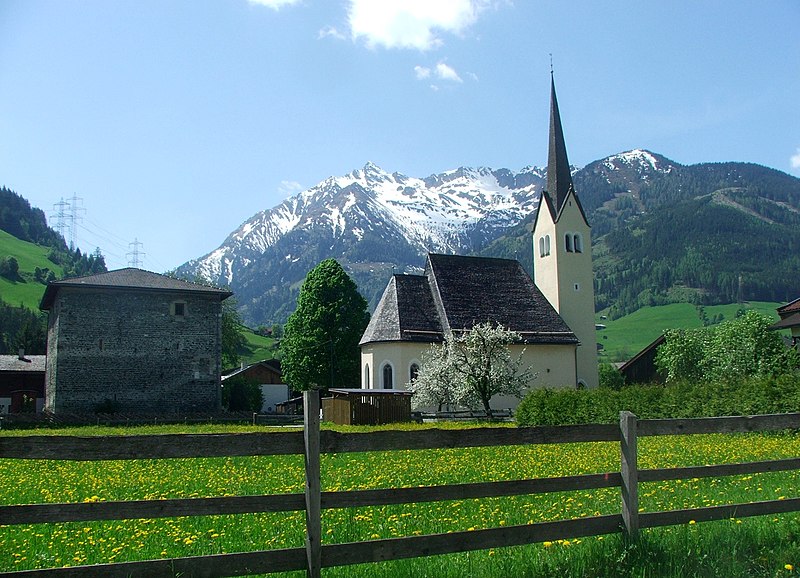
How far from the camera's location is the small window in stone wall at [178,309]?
4856 cm

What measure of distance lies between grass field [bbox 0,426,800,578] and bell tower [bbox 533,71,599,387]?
35.7 m

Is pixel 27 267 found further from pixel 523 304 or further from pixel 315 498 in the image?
pixel 315 498

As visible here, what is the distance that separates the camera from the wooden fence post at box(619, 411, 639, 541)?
22.0ft

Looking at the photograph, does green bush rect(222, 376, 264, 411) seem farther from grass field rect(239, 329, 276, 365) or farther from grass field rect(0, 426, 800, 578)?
grass field rect(239, 329, 276, 365)

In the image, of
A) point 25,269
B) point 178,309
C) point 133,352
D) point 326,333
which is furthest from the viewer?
point 25,269

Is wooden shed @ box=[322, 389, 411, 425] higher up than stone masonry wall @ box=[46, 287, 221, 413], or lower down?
lower down

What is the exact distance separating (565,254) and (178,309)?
28562 mm

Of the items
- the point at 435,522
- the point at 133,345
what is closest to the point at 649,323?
the point at 133,345

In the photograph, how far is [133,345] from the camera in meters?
46.9

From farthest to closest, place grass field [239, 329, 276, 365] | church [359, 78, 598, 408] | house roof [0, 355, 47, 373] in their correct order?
grass field [239, 329, 276, 365] → house roof [0, 355, 47, 373] → church [359, 78, 598, 408]

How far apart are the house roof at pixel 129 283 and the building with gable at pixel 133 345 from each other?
0.21ft

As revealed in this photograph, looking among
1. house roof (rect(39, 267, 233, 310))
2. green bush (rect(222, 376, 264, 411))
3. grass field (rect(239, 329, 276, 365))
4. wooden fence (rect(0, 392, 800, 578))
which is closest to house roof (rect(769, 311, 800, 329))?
house roof (rect(39, 267, 233, 310))

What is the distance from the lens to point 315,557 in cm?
539

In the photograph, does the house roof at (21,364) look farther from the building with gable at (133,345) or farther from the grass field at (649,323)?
the grass field at (649,323)
